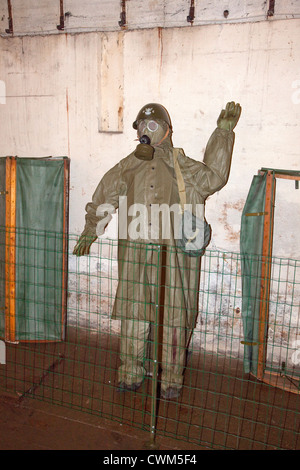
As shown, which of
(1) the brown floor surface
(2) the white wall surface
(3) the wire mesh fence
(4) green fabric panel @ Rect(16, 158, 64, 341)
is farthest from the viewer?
(4) green fabric panel @ Rect(16, 158, 64, 341)

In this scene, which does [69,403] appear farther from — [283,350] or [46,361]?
[283,350]

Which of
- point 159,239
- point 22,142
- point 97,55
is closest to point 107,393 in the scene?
point 159,239

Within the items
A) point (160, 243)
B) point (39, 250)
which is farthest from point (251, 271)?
point (39, 250)

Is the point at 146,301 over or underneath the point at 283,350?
over

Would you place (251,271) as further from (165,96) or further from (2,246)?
(2,246)

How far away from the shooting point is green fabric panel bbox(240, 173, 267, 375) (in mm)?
3555

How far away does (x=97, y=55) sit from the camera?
392 cm

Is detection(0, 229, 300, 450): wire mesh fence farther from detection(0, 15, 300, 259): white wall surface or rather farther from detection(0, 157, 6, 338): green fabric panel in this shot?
detection(0, 15, 300, 259): white wall surface

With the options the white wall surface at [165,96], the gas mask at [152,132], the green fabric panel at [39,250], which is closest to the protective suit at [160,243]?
the gas mask at [152,132]

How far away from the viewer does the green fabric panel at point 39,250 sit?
13.3 feet

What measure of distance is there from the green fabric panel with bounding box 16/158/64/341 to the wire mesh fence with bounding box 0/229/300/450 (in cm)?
1

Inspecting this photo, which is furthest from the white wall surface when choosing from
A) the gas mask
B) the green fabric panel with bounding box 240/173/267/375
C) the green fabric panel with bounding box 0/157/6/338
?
the gas mask

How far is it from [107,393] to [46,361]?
2.64 feet

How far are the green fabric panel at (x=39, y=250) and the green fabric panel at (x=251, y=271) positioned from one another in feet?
5.92
